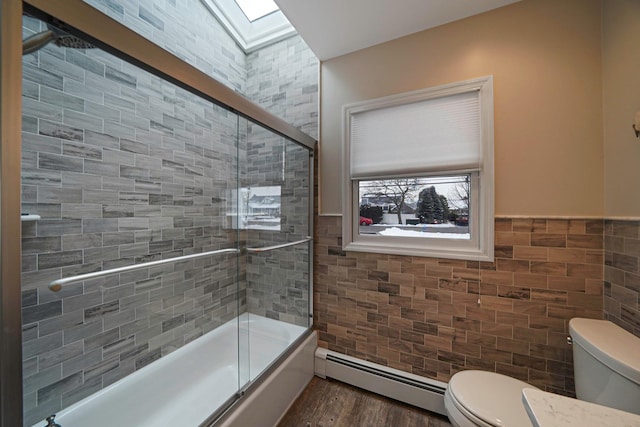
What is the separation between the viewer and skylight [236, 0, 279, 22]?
2027mm

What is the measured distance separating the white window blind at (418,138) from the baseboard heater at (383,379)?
136 cm

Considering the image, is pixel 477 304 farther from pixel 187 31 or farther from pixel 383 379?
pixel 187 31

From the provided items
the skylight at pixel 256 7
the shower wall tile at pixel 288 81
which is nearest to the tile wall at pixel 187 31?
the shower wall tile at pixel 288 81

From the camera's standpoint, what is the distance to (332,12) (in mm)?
1485

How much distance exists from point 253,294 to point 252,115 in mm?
1289

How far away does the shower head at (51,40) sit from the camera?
Answer: 0.66 m

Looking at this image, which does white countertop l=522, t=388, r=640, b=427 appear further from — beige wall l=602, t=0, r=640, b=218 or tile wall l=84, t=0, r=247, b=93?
tile wall l=84, t=0, r=247, b=93

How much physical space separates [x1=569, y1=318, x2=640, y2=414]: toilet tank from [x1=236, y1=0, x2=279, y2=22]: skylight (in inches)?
114

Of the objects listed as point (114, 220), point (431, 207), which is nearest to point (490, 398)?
point (431, 207)

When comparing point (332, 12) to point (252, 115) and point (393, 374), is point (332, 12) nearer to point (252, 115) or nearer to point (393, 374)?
point (252, 115)

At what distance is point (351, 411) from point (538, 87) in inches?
88.4

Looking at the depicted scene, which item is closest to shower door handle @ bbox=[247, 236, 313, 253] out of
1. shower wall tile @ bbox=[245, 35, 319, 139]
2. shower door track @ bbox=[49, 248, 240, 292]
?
shower door track @ bbox=[49, 248, 240, 292]

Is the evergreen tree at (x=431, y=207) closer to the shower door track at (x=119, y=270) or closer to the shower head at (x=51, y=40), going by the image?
the shower door track at (x=119, y=270)

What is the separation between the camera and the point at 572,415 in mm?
499
